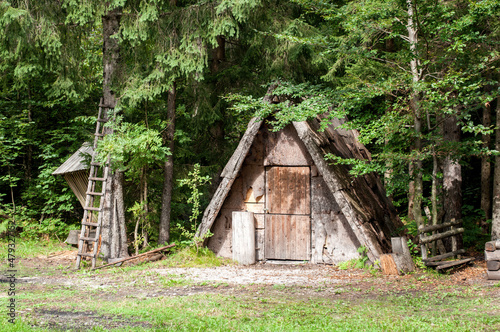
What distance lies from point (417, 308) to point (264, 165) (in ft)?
18.2

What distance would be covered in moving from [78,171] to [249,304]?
7.90 metres

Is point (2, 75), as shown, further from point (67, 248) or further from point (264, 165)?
point (264, 165)

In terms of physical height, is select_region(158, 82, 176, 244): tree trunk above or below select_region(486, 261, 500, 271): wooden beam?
above

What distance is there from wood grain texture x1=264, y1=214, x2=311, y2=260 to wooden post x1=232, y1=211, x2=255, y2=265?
0.42 m

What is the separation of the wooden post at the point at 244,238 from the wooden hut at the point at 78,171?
4.51 meters

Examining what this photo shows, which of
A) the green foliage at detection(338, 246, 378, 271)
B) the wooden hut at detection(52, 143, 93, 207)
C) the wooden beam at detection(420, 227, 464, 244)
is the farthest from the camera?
the wooden hut at detection(52, 143, 93, 207)

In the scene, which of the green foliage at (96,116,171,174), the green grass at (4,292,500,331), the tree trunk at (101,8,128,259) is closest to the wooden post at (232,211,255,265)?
the green foliage at (96,116,171,174)

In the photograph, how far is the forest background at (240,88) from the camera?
927 centimetres

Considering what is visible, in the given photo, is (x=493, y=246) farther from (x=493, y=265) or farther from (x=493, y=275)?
(x=493, y=275)

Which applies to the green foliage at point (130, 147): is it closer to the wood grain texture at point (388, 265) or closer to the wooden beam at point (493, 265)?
the wood grain texture at point (388, 265)

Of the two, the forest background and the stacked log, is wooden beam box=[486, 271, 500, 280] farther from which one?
the forest background

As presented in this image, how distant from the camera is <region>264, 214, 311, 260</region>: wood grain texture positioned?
11219mm

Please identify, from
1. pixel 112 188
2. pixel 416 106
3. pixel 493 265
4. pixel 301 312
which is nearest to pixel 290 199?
pixel 416 106

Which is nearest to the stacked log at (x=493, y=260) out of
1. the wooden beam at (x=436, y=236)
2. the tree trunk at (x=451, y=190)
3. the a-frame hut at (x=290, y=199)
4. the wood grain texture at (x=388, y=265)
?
the wooden beam at (x=436, y=236)
